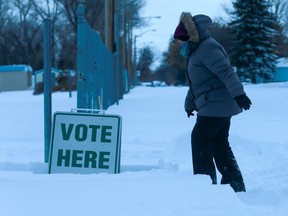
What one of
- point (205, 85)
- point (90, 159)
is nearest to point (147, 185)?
point (205, 85)

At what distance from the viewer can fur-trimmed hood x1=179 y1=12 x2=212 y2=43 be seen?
4980mm

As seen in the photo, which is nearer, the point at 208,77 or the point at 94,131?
the point at 208,77

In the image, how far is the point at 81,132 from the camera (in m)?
5.52

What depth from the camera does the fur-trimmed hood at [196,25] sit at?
4980 millimetres

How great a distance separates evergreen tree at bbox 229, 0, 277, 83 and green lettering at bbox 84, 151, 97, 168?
154 feet

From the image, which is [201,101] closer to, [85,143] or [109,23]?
[85,143]

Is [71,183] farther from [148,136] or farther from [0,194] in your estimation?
[148,136]

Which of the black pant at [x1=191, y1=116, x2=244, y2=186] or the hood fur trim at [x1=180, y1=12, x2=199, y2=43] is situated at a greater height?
the hood fur trim at [x1=180, y1=12, x2=199, y2=43]

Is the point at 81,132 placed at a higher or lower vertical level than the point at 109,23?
lower

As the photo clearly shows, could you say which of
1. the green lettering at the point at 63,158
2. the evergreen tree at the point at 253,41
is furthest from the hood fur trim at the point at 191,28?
the evergreen tree at the point at 253,41

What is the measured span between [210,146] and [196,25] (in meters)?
1.05

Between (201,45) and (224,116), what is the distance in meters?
0.63

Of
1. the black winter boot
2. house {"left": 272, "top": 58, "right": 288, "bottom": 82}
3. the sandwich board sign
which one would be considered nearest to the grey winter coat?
the black winter boot

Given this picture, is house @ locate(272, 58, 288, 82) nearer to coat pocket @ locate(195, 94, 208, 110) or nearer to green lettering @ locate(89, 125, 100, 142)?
green lettering @ locate(89, 125, 100, 142)
